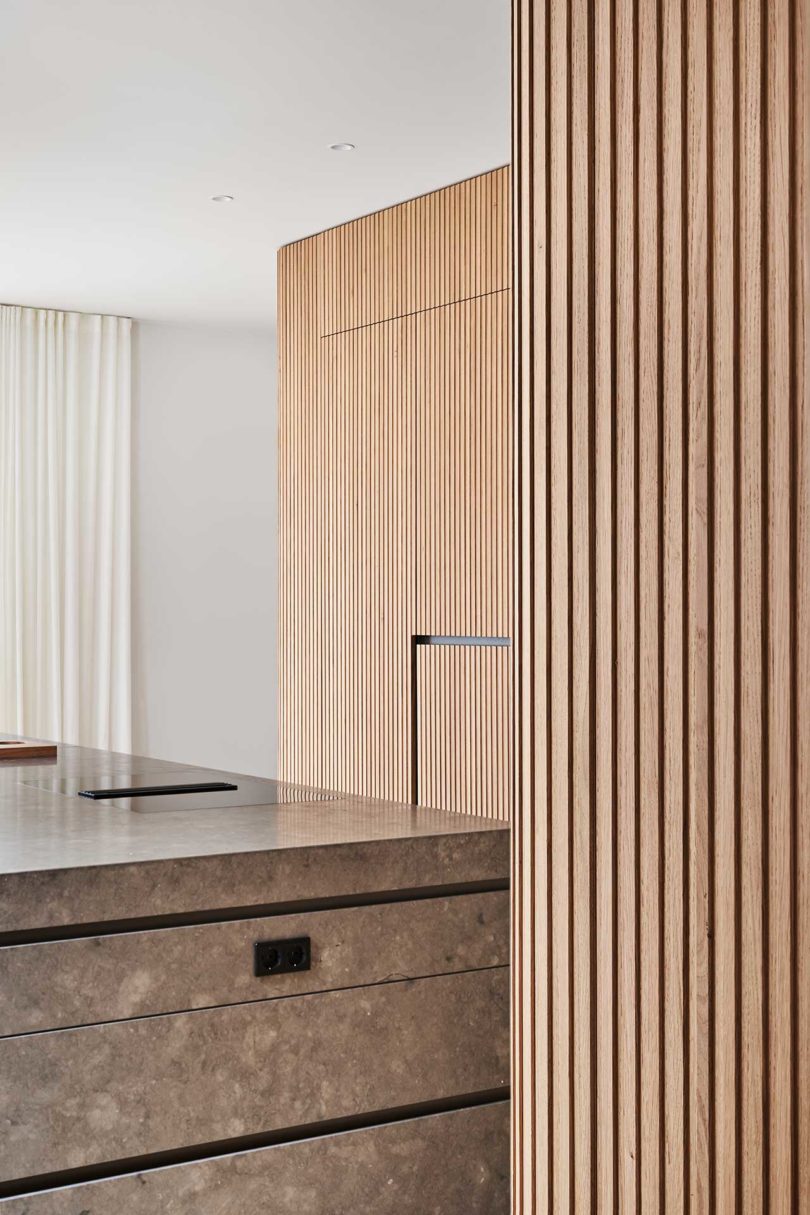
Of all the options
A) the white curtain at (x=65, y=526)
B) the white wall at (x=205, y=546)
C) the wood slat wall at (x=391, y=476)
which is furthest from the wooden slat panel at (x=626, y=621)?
the white wall at (x=205, y=546)

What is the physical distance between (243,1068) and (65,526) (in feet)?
18.1

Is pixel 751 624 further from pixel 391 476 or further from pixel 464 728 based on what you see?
pixel 391 476

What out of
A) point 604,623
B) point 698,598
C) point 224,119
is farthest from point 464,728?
point 698,598

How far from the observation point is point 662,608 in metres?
1.59

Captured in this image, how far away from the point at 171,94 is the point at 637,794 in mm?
3295

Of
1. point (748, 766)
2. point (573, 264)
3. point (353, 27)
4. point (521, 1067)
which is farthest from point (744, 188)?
point (353, 27)

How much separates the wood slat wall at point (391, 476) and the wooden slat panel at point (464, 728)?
11 mm

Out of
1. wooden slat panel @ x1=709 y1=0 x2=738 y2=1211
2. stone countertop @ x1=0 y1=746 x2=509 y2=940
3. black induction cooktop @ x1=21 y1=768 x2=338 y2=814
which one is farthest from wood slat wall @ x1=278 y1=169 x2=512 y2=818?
wooden slat panel @ x1=709 y1=0 x2=738 y2=1211

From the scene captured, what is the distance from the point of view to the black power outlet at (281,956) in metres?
2.04

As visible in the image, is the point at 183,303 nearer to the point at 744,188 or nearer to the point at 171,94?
the point at 171,94

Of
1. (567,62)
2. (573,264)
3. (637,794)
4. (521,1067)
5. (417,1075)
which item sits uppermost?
(567,62)

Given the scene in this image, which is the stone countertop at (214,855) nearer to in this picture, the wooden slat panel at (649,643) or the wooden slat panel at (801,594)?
the wooden slat panel at (649,643)

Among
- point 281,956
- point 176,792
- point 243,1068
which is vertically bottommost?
point 243,1068

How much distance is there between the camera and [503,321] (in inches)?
188
